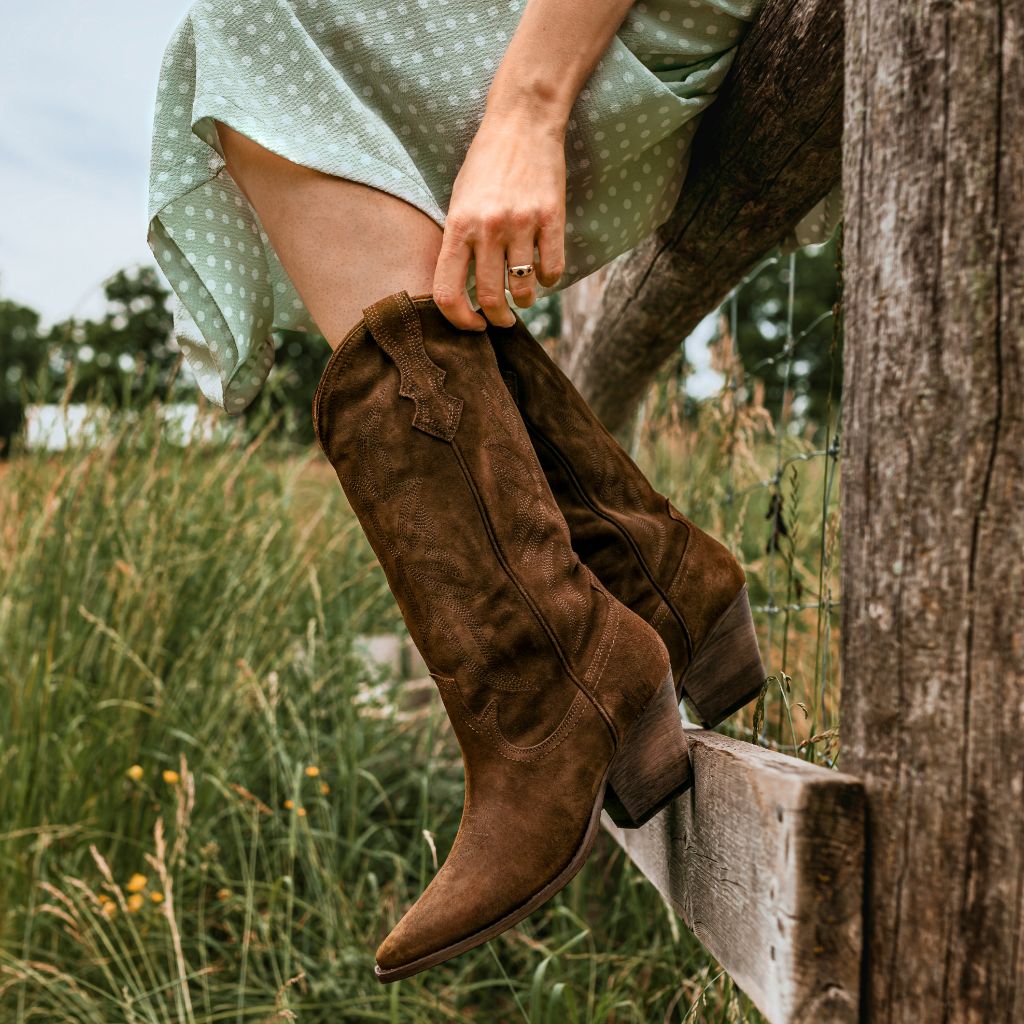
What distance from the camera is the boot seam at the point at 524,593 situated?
90cm

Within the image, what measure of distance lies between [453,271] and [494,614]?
314mm

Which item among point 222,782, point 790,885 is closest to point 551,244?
point 790,885

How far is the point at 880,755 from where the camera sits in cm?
66

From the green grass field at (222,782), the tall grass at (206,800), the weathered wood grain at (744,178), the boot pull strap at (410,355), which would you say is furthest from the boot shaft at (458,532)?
the tall grass at (206,800)

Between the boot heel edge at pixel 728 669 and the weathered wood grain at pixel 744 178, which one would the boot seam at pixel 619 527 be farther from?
the weathered wood grain at pixel 744 178

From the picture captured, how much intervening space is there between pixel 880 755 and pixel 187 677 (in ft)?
6.09

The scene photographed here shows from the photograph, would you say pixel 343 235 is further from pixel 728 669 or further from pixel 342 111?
pixel 728 669

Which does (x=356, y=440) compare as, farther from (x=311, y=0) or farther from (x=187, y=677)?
(x=187, y=677)

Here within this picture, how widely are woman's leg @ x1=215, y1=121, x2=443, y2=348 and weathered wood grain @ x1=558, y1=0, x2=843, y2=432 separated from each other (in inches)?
16.6

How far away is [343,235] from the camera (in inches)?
36.3

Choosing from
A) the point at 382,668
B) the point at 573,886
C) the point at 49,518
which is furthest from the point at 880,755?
the point at 382,668

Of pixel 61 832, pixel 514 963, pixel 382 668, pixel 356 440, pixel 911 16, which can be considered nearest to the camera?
pixel 911 16

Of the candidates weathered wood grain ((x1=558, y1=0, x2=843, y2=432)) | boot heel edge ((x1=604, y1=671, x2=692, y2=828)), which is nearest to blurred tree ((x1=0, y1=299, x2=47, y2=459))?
weathered wood grain ((x1=558, y1=0, x2=843, y2=432))

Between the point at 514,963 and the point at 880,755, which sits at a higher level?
the point at 880,755
